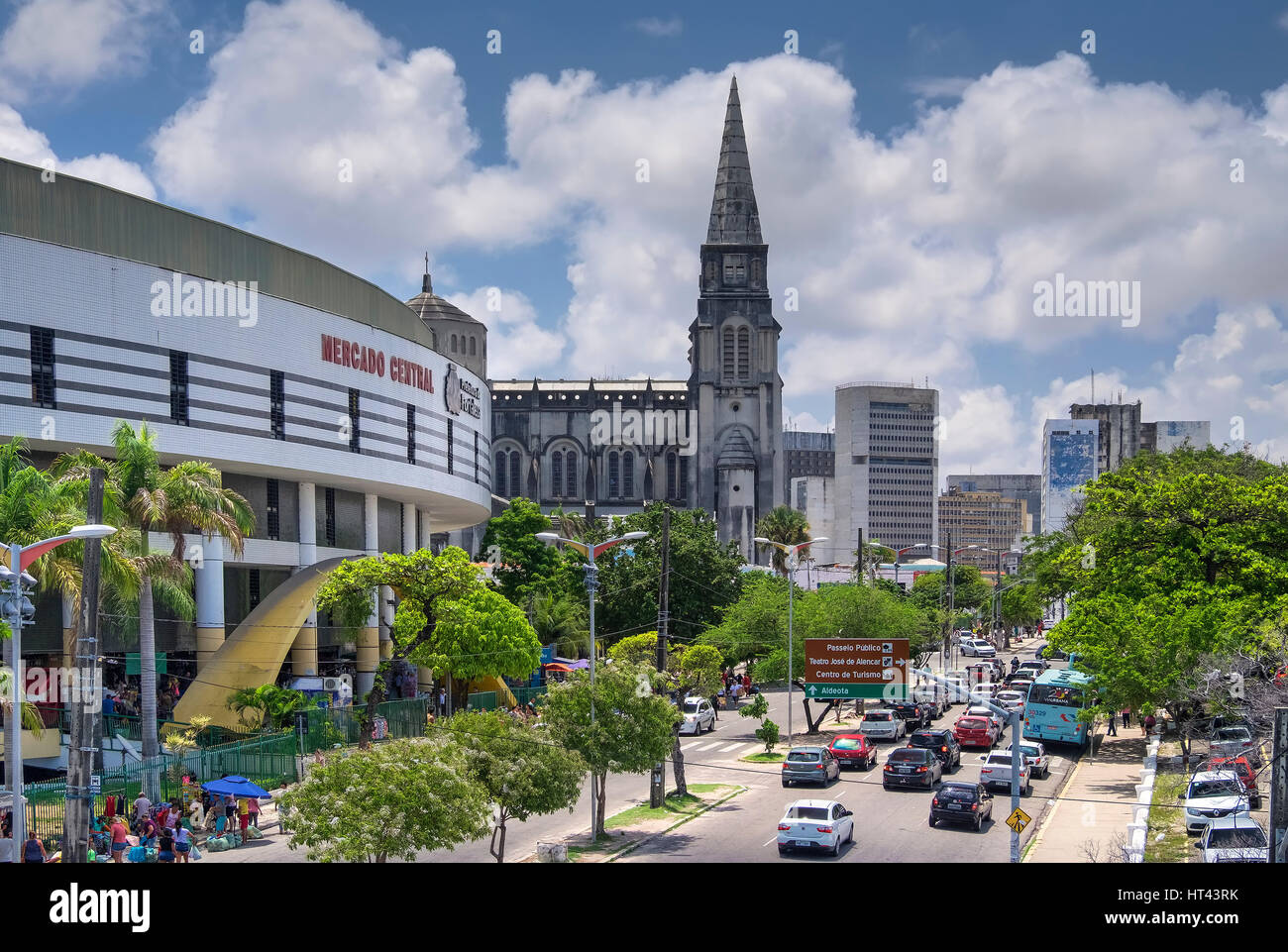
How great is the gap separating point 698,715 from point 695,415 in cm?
8087

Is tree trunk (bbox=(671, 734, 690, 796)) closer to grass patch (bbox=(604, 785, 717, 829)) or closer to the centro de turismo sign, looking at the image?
grass patch (bbox=(604, 785, 717, 829))

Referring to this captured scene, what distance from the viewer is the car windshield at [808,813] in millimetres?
27672

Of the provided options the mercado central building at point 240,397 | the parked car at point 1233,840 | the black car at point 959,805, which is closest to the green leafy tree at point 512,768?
the black car at point 959,805

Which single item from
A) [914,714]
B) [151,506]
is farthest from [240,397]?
[914,714]

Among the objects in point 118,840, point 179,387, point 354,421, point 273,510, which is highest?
point 179,387

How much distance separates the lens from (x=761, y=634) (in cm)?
5538

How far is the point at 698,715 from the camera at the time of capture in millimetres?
52688

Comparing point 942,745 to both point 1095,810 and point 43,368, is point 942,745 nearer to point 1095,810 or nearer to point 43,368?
point 1095,810

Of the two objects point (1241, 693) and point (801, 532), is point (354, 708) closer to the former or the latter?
point (1241, 693)

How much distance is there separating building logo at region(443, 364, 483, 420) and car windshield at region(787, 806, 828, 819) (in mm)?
39793

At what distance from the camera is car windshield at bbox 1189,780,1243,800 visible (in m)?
29.2

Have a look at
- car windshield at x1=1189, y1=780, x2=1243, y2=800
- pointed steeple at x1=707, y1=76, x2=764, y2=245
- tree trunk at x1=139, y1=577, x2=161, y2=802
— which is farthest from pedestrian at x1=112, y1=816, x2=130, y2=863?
pointed steeple at x1=707, y1=76, x2=764, y2=245

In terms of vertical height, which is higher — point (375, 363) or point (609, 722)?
point (375, 363)
